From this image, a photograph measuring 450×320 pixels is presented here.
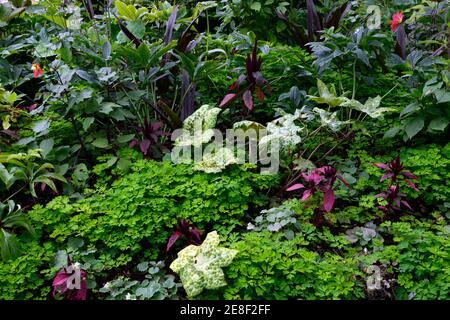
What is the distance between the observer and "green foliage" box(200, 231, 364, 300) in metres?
1.96

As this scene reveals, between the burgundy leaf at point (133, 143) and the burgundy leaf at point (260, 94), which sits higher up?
the burgundy leaf at point (260, 94)

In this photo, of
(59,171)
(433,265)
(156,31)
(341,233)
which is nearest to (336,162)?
(341,233)

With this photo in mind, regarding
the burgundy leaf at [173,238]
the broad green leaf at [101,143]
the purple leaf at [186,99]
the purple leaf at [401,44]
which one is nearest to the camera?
the burgundy leaf at [173,238]

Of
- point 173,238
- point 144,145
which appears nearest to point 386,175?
point 173,238

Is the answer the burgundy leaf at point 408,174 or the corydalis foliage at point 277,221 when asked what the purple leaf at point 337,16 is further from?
the corydalis foliage at point 277,221

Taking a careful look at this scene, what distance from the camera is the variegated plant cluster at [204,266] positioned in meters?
1.97

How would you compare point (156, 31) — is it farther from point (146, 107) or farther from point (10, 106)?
point (10, 106)

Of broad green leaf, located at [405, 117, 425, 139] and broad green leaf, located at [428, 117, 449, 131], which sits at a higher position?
broad green leaf, located at [428, 117, 449, 131]

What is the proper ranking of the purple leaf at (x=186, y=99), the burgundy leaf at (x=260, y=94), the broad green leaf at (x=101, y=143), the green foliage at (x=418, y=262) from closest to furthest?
1. the green foliage at (x=418, y=262)
2. the broad green leaf at (x=101, y=143)
3. the burgundy leaf at (x=260, y=94)
4. the purple leaf at (x=186, y=99)

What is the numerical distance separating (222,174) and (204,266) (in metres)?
0.63

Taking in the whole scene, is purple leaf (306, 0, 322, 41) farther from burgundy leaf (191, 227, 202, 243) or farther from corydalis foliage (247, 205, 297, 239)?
burgundy leaf (191, 227, 202, 243)

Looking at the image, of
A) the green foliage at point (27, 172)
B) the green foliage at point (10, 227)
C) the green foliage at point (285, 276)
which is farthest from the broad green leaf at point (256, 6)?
the green foliage at point (10, 227)

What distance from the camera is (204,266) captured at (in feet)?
6.57

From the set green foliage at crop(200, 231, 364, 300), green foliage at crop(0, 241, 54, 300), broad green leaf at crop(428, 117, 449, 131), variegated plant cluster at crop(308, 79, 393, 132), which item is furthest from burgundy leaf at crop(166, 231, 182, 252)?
broad green leaf at crop(428, 117, 449, 131)
